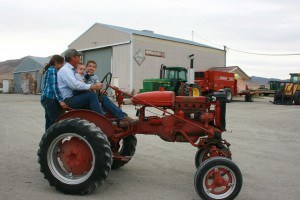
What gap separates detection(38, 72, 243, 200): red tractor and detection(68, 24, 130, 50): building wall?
24.0m

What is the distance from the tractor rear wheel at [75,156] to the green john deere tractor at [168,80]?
17449 millimetres

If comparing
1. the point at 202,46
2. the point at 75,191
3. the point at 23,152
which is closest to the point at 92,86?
the point at 75,191

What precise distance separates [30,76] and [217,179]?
4358cm

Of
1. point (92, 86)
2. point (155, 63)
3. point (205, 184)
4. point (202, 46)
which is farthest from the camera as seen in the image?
point (202, 46)

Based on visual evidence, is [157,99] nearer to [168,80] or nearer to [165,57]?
[168,80]

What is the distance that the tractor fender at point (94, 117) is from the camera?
15.9 ft

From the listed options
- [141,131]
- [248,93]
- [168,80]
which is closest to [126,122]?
[141,131]

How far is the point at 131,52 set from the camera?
28.0 meters

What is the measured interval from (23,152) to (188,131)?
3.44 metres

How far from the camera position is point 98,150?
14.4 ft

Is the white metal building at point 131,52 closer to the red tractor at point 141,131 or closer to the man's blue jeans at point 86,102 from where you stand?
the red tractor at point 141,131

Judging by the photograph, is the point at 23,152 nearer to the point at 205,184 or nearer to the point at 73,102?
the point at 73,102

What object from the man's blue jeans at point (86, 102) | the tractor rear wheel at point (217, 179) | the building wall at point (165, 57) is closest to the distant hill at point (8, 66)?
the building wall at point (165, 57)

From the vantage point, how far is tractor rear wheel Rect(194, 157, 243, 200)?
168 inches
